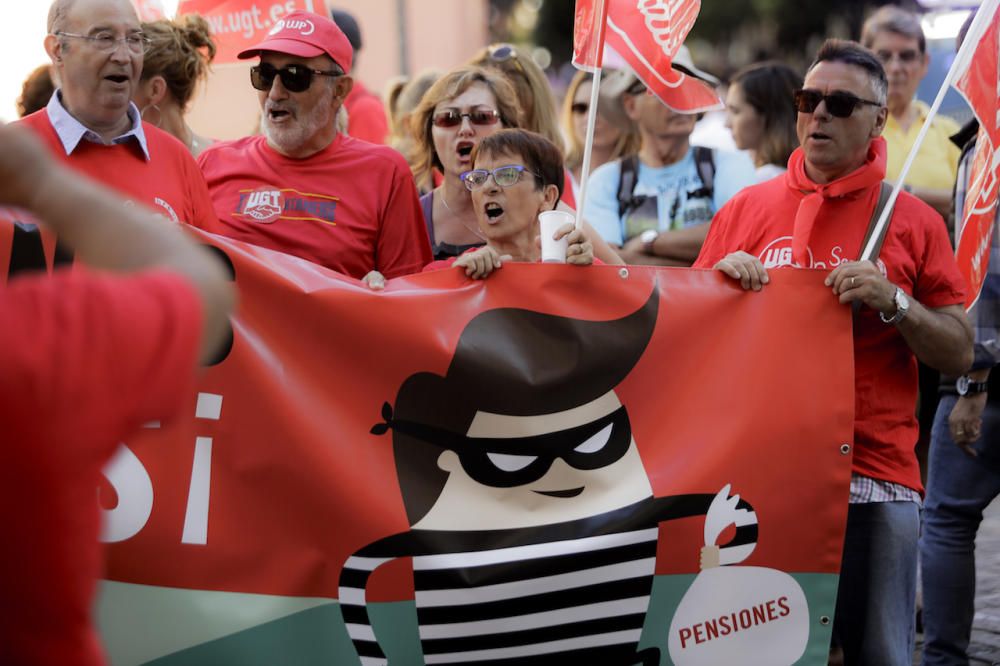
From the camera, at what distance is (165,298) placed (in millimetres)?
1486

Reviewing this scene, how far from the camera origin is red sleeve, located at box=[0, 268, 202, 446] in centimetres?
140

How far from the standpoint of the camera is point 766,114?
6.36m

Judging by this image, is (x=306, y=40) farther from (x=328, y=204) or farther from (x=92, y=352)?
(x=92, y=352)

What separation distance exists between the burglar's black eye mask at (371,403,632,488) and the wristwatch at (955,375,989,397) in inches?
60.4

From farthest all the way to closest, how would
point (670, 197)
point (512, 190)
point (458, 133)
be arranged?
point (670, 197), point (458, 133), point (512, 190)

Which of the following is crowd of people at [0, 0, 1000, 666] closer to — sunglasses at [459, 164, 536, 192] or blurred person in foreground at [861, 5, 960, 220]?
sunglasses at [459, 164, 536, 192]

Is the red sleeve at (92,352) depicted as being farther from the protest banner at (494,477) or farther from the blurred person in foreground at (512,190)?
the blurred person in foreground at (512,190)

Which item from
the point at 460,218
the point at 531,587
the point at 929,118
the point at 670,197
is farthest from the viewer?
the point at 670,197

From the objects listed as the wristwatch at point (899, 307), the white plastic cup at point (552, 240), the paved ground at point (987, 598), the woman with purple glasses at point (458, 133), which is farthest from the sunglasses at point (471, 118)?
the paved ground at point (987, 598)

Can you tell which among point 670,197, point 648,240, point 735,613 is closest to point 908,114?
point 670,197

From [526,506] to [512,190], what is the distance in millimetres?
1097

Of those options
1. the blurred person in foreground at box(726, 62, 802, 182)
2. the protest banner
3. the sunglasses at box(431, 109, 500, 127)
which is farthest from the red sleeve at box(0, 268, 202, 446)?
the blurred person in foreground at box(726, 62, 802, 182)

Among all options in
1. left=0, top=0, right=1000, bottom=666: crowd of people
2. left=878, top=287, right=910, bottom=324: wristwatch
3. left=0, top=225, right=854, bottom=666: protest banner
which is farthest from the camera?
left=0, top=0, right=1000, bottom=666: crowd of people

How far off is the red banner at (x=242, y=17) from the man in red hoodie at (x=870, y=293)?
2338 mm
